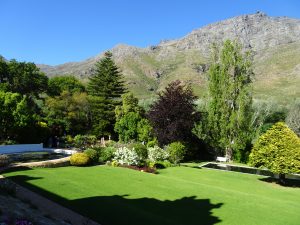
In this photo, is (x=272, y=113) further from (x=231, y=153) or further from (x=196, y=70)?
(x=196, y=70)

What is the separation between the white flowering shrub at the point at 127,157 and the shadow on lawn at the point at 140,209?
9207mm

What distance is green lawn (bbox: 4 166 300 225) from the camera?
1188 cm

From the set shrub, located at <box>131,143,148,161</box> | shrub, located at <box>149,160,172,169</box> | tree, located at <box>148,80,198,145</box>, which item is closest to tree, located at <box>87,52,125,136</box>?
tree, located at <box>148,80,198,145</box>

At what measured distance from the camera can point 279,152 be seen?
20688 mm

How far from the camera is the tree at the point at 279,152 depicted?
20.3m

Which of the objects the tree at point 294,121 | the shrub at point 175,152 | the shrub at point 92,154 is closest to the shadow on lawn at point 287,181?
the shrub at point 175,152

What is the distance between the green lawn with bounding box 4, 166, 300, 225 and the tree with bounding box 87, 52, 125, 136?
26491 millimetres

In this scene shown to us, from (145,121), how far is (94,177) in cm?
2162

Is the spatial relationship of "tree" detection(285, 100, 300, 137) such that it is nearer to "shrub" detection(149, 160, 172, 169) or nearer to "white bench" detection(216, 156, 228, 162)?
"white bench" detection(216, 156, 228, 162)

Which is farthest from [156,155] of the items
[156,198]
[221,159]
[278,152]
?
[156,198]

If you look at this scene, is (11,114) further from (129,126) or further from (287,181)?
(287,181)

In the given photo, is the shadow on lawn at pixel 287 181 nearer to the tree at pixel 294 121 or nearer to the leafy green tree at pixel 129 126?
the leafy green tree at pixel 129 126

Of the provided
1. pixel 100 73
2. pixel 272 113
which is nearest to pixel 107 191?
pixel 100 73

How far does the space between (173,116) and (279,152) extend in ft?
40.3
